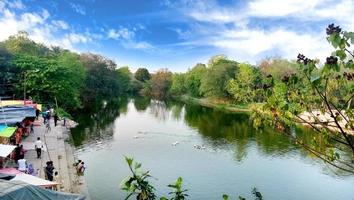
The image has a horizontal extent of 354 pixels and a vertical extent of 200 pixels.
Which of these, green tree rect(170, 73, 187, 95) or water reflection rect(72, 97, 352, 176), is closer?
water reflection rect(72, 97, 352, 176)

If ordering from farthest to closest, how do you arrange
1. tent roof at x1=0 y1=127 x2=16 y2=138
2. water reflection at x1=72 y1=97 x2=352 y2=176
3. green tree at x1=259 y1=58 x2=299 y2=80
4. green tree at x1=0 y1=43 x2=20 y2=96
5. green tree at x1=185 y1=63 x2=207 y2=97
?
1. green tree at x1=185 y1=63 x2=207 y2=97
2. green tree at x1=259 y1=58 x2=299 y2=80
3. green tree at x1=0 y1=43 x2=20 y2=96
4. water reflection at x1=72 y1=97 x2=352 y2=176
5. tent roof at x1=0 y1=127 x2=16 y2=138

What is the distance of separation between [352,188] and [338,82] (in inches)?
743

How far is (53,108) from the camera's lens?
1549 inches

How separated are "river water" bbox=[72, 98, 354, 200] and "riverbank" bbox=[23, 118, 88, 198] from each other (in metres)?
0.80

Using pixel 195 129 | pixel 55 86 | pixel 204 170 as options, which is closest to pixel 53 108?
pixel 55 86

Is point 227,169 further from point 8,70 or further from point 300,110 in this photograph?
point 8,70

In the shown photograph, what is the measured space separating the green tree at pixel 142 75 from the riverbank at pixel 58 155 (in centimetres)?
9024

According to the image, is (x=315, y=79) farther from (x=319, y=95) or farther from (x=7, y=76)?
(x=7, y=76)

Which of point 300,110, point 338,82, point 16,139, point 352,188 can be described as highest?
point 338,82

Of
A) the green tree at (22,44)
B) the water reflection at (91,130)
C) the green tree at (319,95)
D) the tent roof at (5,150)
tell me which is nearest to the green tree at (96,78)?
the green tree at (22,44)

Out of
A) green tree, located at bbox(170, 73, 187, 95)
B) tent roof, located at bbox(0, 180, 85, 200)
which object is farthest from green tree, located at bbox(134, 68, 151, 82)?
tent roof, located at bbox(0, 180, 85, 200)

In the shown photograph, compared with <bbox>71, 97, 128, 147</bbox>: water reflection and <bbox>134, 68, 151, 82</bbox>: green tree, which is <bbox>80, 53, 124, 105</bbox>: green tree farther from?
<bbox>134, 68, 151, 82</bbox>: green tree

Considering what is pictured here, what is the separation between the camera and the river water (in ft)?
65.2

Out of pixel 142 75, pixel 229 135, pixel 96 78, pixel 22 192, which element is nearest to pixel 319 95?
pixel 22 192
